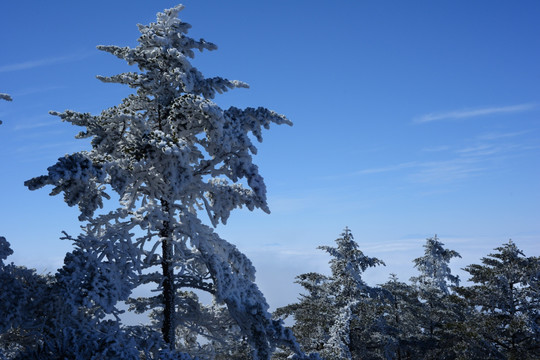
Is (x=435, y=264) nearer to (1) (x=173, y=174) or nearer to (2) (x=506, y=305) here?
(2) (x=506, y=305)

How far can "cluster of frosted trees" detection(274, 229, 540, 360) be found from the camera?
1990 cm

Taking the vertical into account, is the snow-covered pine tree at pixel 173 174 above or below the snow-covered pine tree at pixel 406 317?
above

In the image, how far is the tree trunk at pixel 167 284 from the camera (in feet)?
38.9

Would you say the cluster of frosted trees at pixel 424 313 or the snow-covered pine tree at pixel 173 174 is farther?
the cluster of frosted trees at pixel 424 313

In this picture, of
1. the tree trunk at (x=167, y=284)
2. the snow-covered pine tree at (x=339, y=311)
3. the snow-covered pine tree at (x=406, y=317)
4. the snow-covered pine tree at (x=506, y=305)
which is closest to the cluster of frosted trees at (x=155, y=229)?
the tree trunk at (x=167, y=284)

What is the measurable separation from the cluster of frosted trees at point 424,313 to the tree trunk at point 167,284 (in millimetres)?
9462

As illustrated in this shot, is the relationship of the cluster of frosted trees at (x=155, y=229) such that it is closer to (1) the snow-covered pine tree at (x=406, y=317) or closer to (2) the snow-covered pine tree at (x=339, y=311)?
(2) the snow-covered pine tree at (x=339, y=311)

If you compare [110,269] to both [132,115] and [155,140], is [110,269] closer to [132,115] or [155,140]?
[155,140]

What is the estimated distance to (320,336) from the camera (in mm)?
22641

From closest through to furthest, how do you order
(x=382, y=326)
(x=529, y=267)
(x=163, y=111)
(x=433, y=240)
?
(x=163, y=111)
(x=529, y=267)
(x=382, y=326)
(x=433, y=240)

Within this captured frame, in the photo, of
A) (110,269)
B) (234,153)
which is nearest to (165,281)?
(110,269)

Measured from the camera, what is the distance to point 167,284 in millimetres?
12102

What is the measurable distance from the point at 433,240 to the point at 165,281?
→ 99.6 feet

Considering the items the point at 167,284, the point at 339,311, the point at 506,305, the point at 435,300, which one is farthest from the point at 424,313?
the point at 167,284
